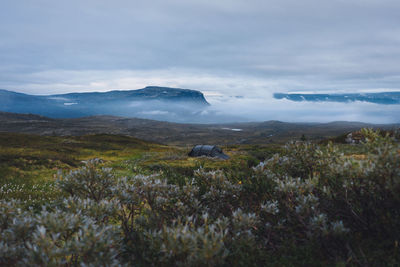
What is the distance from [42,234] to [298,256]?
15.2 feet

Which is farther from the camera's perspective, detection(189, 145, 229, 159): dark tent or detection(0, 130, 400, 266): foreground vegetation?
detection(189, 145, 229, 159): dark tent

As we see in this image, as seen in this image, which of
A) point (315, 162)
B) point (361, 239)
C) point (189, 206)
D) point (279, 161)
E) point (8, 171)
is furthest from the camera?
point (8, 171)

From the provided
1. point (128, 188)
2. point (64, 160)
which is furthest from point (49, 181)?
point (128, 188)

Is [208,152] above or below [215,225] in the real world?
below

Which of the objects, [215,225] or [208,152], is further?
[208,152]

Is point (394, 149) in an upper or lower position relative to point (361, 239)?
upper

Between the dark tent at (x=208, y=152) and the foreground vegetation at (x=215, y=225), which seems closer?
the foreground vegetation at (x=215, y=225)

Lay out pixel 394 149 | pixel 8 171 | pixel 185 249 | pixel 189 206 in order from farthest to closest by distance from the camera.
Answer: pixel 8 171 → pixel 189 206 → pixel 394 149 → pixel 185 249

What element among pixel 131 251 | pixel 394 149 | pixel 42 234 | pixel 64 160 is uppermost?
pixel 394 149

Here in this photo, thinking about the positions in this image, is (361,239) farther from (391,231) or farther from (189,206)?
(189,206)

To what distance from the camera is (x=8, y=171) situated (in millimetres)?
19047

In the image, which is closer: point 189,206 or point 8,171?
point 189,206

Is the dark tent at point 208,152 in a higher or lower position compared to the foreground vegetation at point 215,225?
lower

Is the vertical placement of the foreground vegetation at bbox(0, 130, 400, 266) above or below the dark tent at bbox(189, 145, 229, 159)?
above
